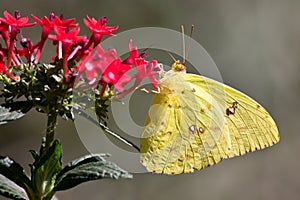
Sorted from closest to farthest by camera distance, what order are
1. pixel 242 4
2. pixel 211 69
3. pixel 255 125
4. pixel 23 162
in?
1. pixel 255 125
2. pixel 211 69
3. pixel 23 162
4. pixel 242 4

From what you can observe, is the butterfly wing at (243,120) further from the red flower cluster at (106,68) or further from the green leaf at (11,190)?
the green leaf at (11,190)

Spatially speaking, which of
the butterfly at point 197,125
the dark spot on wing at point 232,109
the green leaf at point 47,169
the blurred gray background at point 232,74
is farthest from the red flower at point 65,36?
the blurred gray background at point 232,74

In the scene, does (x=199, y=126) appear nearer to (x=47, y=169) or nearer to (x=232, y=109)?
(x=232, y=109)

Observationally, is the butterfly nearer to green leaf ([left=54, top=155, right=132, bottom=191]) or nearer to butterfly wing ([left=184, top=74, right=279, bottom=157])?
butterfly wing ([left=184, top=74, right=279, bottom=157])

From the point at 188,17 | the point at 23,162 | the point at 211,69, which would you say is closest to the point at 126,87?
the point at 211,69

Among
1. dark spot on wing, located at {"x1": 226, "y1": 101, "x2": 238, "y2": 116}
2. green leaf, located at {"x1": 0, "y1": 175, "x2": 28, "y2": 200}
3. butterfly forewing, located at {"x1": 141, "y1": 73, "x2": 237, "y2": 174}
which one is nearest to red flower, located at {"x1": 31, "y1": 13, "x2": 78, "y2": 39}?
green leaf, located at {"x1": 0, "y1": 175, "x2": 28, "y2": 200}

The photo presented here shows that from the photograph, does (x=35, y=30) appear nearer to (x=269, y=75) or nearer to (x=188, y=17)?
(x=188, y=17)
